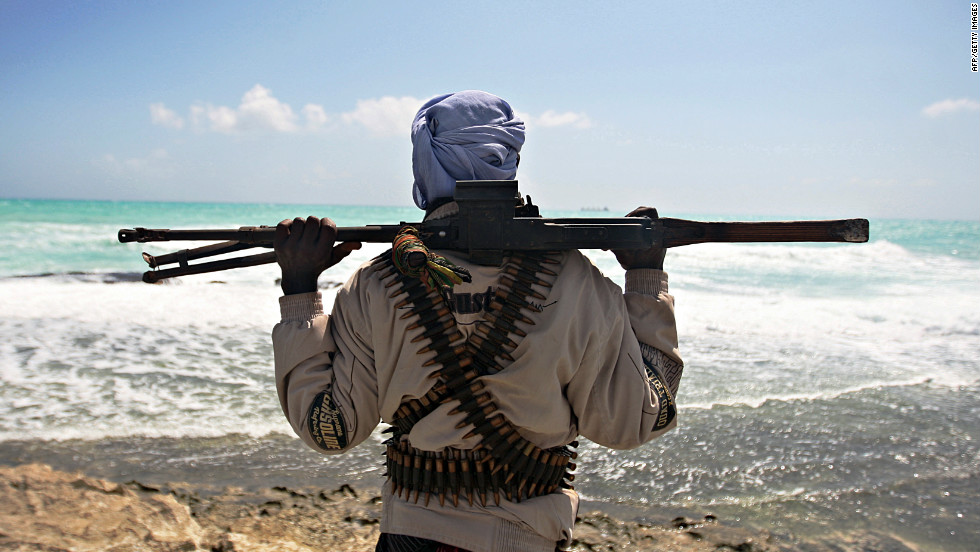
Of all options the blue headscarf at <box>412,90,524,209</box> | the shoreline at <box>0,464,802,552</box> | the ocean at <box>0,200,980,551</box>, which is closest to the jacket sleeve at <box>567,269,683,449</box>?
the blue headscarf at <box>412,90,524,209</box>

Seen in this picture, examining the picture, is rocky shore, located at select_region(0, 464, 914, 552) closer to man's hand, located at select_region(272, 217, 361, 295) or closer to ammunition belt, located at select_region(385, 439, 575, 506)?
ammunition belt, located at select_region(385, 439, 575, 506)

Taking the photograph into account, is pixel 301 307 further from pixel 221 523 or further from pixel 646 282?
pixel 221 523

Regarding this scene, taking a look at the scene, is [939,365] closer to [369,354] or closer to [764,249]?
[369,354]

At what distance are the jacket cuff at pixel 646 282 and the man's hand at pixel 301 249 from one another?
2.95 ft

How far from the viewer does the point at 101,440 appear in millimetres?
5699

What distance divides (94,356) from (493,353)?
8176mm

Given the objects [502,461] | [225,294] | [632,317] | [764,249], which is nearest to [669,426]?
[632,317]

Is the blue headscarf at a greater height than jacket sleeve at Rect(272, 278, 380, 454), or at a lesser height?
greater

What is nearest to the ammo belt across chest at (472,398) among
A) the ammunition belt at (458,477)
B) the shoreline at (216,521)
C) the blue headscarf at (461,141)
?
the ammunition belt at (458,477)

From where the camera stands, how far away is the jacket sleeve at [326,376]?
1.78m

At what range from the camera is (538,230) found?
189cm

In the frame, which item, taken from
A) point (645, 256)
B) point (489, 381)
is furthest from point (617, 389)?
point (645, 256)

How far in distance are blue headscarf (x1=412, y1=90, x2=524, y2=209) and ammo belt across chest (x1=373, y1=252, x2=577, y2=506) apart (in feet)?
0.89

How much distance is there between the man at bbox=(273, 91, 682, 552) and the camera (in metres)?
1.77
